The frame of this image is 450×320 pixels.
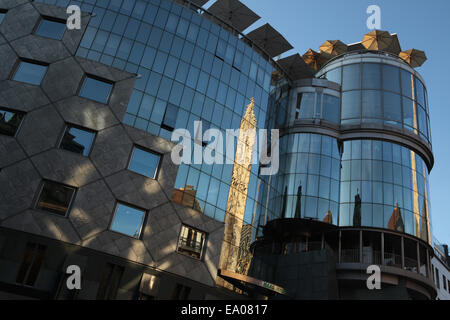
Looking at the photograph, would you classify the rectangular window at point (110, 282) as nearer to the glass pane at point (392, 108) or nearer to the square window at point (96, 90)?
the square window at point (96, 90)

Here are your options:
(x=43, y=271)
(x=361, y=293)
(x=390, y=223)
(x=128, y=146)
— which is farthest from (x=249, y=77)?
(x=43, y=271)

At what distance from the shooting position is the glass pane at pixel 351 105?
38625 millimetres

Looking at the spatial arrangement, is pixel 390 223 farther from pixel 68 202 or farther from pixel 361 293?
pixel 68 202

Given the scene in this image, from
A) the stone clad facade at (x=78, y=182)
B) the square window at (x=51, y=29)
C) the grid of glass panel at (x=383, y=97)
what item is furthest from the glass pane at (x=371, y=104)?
the square window at (x=51, y=29)

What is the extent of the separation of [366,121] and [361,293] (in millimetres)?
15875

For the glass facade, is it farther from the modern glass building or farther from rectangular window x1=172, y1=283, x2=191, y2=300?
rectangular window x1=172, y1=283, x2=191, y2=300

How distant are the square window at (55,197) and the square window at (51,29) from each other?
11.2 meters

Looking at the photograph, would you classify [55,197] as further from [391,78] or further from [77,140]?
[391,78]

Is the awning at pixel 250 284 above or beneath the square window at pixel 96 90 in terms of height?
beneath

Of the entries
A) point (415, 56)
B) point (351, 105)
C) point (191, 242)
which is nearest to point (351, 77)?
point (351, 105)

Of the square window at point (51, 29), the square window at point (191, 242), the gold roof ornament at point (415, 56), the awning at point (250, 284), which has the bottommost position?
the awning at point (250, 284)

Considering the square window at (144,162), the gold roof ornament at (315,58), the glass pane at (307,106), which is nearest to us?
the square window at (144,162)

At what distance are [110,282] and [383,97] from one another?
30.1 m
